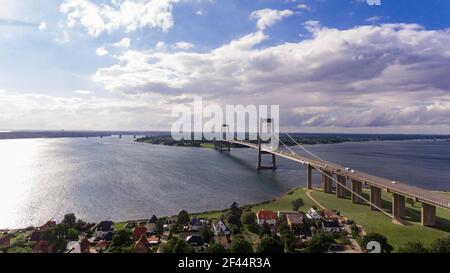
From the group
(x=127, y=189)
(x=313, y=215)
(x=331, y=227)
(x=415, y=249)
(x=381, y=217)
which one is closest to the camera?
(x=415, y=249)

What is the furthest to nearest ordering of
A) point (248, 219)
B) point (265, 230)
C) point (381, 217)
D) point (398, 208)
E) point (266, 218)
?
point (381, 217)
point (398, 208)
point (266, 218)
point (248, 219)
point (265, 230)

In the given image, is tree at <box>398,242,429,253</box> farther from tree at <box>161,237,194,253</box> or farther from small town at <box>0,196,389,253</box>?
tree at <box>161,237,194,253</box>

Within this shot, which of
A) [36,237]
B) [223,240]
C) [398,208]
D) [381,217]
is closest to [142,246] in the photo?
[223,240]

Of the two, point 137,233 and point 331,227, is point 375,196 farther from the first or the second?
point 137,233

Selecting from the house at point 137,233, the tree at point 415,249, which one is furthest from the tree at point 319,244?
the house at point 137,233

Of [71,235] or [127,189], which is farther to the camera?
[127,189]

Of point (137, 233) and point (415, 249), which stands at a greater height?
point (415, 249)
